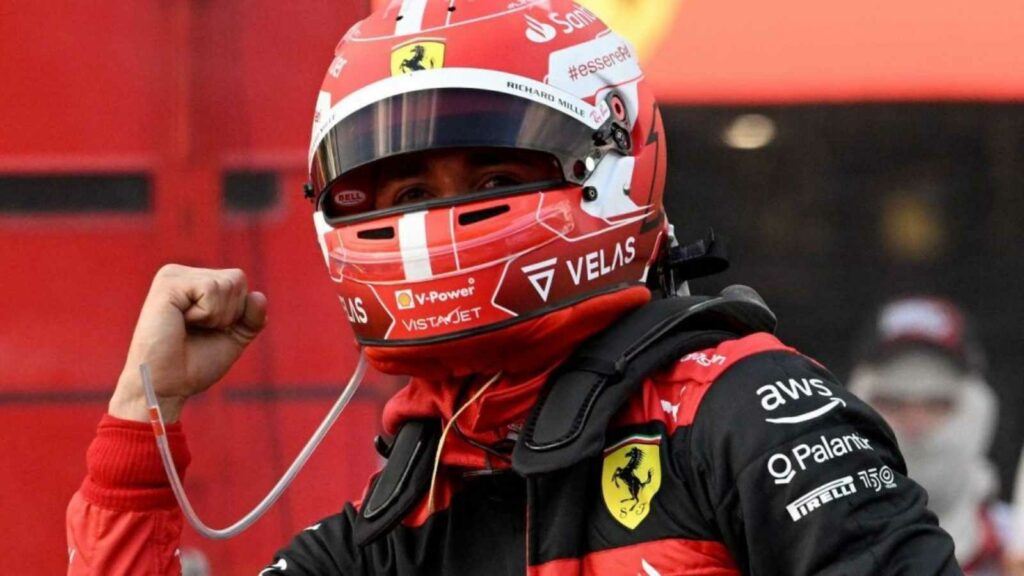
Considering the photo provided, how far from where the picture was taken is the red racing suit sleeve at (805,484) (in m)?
1.43

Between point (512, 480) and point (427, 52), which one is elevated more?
point (427, 52)

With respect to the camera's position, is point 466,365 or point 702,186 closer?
point 466,365

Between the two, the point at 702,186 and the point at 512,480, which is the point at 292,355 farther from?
the point at 512,480

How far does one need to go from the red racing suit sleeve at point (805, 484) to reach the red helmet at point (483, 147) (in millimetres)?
270

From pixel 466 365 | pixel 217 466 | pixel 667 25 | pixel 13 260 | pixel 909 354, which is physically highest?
pixel 667 25

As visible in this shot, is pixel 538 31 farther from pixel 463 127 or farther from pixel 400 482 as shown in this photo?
pixel 400 482

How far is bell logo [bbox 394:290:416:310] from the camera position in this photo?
5.55 ft

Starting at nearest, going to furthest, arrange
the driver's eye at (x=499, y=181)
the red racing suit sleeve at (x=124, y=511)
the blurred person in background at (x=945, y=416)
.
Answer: the driver's eye at (x=499, y=181) → the red racing suit sleeve at (x=124, y=511) → the blurred person in background at (x=945, y=416)

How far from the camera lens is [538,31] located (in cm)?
182

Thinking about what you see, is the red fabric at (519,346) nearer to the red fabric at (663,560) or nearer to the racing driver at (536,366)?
the racing driver at (536,366)

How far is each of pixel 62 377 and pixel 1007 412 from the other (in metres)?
2.08

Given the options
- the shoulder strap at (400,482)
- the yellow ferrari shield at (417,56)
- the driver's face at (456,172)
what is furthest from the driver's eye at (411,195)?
the shoulder strap at (400,482)

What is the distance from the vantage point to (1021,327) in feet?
10.8

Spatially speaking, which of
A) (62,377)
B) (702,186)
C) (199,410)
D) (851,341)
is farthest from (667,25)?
(62,377)
